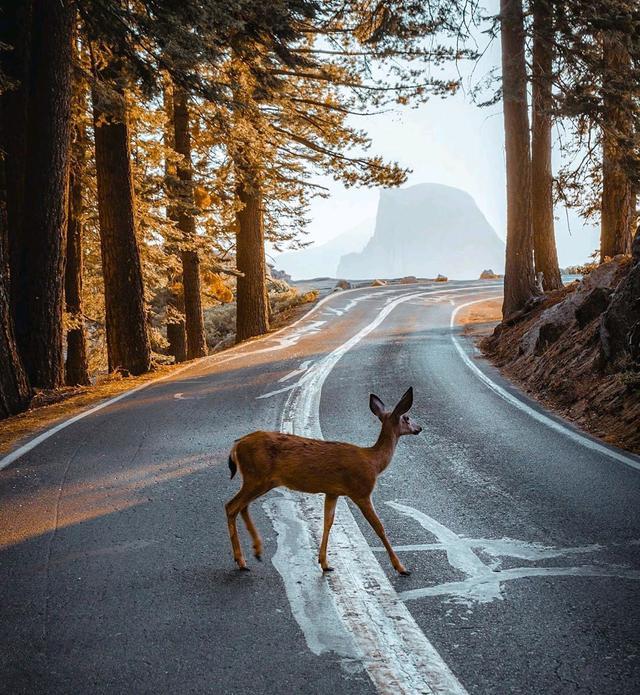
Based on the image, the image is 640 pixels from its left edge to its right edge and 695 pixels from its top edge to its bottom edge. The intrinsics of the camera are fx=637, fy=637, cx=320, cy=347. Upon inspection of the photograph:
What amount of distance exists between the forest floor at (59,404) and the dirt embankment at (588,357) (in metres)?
7.76

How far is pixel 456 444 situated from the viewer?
7.83 meters

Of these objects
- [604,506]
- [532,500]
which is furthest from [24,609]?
[604,506]

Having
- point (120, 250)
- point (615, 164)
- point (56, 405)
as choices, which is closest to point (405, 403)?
point (56, 405)

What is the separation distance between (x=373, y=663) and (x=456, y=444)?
4822 mm

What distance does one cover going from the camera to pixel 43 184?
1195 cm

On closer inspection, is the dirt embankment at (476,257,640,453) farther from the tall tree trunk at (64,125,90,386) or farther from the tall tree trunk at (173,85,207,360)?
the tall tree trunk at (64,125,90,386)

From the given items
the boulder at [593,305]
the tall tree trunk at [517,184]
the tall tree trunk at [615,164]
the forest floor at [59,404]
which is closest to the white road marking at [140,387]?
the forest floor at [59,404]

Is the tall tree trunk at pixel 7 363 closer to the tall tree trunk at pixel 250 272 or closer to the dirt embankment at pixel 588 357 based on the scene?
the dirt embankment at pixel 588 357

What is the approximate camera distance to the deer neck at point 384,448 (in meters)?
4.40

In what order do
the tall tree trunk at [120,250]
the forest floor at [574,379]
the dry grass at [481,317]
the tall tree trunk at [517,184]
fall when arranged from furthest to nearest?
the dry grass at [481,317], the tall tree trunk at [517,184], the tall tree trunk at [120,250], the forest floor at [574,379]

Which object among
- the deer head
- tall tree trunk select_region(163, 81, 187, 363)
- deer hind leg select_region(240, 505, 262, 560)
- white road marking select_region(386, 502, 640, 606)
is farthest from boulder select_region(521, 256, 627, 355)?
tall tree trunk select_region(163, 81, 187, 363)

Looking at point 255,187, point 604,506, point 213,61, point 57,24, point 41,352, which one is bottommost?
point 604,506

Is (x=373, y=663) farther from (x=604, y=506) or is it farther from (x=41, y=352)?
(x=41, y=352)

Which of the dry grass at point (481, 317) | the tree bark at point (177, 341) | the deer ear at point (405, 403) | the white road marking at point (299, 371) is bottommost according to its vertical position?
the tree bark at point (177, 341)
